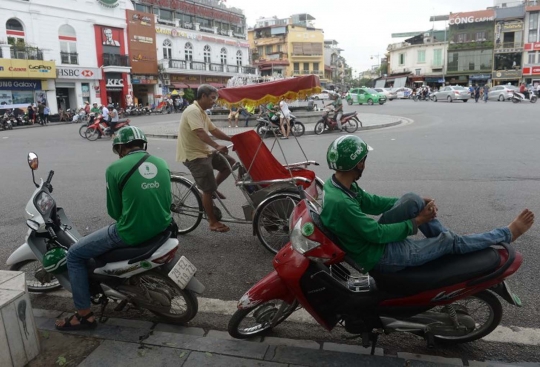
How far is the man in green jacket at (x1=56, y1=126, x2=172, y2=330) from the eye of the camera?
Result: 3078 millimetres

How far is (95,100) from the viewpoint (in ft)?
121

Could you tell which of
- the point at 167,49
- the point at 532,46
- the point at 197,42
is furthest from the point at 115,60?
the point at 532,46

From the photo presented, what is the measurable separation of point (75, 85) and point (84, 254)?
36.9 m

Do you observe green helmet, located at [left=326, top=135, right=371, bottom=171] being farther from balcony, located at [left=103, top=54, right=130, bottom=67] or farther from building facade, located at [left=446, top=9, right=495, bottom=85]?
building facade, located at [left=446, top=9, right=495, bottom=85]

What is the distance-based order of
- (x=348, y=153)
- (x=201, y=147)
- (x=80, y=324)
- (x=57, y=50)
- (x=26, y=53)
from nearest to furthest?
(x=348, y=153) → (x=80, y=324) → (x=201, y=147) → (x=26, y=53) → (x=57, y=50)

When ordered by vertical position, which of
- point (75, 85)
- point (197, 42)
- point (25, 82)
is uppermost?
point (197, 42)

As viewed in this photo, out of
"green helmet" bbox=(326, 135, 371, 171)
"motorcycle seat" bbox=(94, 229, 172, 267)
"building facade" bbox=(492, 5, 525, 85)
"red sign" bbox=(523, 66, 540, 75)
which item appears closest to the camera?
"green helmet" bbox=(326, 135, 371, 171)

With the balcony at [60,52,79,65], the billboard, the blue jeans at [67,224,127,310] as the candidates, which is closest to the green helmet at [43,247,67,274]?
the blue jeans at [67,224,127,310]

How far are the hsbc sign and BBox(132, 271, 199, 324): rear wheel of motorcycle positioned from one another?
35.7 m

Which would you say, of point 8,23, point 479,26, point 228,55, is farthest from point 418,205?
point 479,26

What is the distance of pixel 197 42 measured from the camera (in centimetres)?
4909

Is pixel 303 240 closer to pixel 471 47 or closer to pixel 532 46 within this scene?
pixel 532 46

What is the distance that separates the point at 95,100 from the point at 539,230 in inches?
1473

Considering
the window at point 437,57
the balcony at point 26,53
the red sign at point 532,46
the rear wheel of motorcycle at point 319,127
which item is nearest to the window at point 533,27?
the red sign at point 532,46
